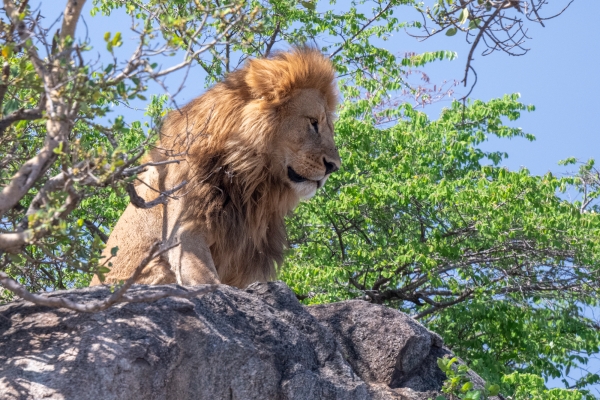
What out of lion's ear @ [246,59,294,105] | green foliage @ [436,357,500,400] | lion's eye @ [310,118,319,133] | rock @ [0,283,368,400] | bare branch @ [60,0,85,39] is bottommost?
green foliage @ [436,357,500,400]

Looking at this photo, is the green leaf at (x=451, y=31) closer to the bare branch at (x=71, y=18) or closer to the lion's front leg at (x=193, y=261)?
the lion's front leg at (x=193, y=261)

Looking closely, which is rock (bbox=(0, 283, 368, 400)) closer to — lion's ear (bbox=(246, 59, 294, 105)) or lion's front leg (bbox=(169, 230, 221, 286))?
lion's front leg (bbox=(169, 230, 221, 286))

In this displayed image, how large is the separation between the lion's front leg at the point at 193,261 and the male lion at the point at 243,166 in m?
0.09

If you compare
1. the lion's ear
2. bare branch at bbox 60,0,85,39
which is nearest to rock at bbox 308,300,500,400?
the lion's ear

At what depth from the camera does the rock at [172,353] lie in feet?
10.7

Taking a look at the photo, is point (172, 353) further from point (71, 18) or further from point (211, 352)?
point (71, 18)

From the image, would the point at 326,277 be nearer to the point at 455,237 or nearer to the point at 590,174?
the point at 455,237

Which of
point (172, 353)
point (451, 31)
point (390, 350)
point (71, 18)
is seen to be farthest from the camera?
point (451, 31)

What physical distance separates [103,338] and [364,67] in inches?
458

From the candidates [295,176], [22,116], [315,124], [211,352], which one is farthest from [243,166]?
[22,116]

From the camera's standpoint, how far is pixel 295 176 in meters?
5.64

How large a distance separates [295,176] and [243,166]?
356 mm

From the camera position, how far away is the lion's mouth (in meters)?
5.62

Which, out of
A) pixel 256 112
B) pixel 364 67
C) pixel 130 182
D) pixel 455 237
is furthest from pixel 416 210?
pixel 130 182
